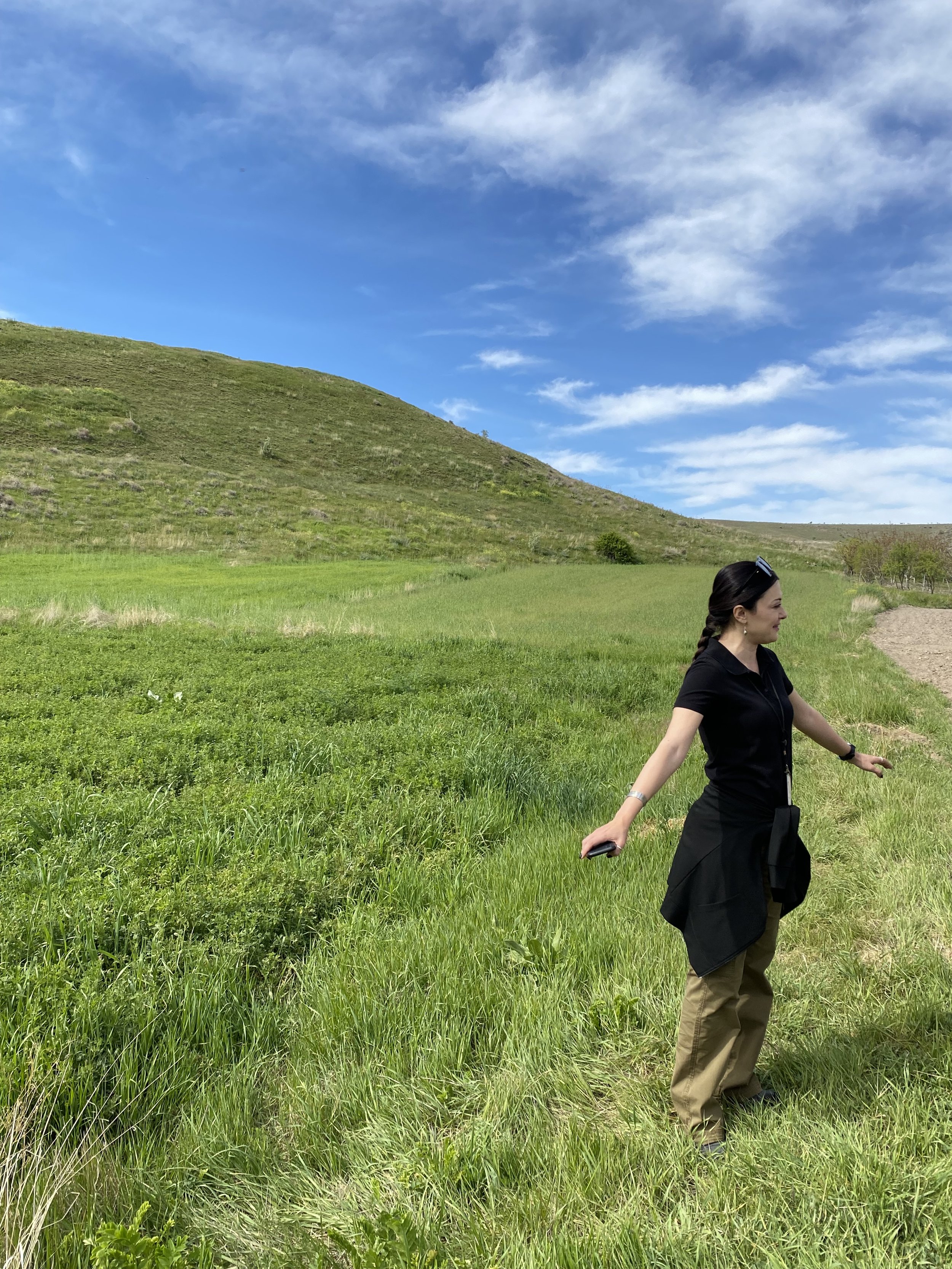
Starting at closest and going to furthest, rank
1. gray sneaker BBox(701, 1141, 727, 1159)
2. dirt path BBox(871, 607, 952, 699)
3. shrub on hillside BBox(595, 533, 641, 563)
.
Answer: gray sneaker BBox(701, 1141, 727, 1159)
dirt path BBox(871, 607, 952, 699)
shrub on hillside BBox(595, 533, 641, 563)

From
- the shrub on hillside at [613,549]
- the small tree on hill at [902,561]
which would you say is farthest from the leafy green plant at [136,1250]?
the small tree on hill at [902,561]

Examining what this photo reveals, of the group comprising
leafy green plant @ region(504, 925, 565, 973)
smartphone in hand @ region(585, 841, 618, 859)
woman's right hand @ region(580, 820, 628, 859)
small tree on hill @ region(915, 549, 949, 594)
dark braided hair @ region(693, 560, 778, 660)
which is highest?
small tree on hill @ region(915, 549, 949, 594)

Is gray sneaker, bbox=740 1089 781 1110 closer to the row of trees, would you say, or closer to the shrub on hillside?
the shrub on hillside

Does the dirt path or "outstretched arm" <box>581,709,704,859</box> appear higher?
"outstretched arm" <box>581,709,704,859</box>

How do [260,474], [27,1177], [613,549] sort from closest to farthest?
[27,1177]
[260,474]
[613,549]

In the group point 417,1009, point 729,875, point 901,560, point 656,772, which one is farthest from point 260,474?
point 901,560

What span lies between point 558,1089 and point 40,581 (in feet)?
82.8

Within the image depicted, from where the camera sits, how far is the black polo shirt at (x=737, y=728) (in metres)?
2.80

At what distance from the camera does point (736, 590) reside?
2889mm

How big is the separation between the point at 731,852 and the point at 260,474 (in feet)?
189

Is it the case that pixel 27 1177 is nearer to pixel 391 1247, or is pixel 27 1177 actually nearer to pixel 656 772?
pixel 391 1247

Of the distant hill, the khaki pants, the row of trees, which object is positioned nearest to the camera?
the khaki pants

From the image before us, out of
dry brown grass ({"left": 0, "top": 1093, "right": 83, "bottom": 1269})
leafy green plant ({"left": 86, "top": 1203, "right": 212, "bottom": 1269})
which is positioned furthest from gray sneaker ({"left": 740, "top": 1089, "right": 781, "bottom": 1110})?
dry brown grass ({"left": 0, "top": 1093, "right": 83, "bottom": 1269})

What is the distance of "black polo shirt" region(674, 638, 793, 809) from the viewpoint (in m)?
2.80
